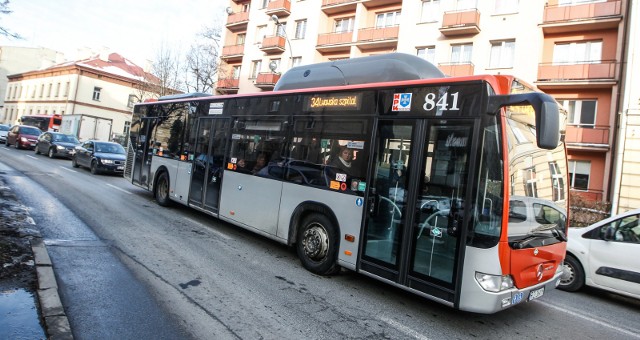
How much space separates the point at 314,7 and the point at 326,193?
27.7 metres

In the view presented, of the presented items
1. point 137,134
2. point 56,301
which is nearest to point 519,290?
point 56,301

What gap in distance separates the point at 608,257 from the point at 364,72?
4.82 m

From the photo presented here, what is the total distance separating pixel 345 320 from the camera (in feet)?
14.1

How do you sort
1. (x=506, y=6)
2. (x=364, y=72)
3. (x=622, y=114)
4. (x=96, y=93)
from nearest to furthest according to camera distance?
(x=364, y=72) < (x=622, y=114) < (x=506, y=6) < (x=96, y=93)

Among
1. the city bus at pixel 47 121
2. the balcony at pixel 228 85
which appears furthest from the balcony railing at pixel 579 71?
the city bus at pixel 47 121

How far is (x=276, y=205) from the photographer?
6.62m

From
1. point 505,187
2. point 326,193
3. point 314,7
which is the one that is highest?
point 314,7

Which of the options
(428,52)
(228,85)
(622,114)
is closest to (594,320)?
(622,114)

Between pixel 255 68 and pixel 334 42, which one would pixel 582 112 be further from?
pixel 255 68

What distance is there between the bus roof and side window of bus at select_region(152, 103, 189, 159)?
11.1 ft

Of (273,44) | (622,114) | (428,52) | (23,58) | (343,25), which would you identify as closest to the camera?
(622,114)

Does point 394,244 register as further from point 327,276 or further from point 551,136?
→ point 551,136

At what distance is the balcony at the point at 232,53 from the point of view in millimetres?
35812

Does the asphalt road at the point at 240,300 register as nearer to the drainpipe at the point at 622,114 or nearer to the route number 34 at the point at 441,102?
the route number 34 at the point at 441,102
